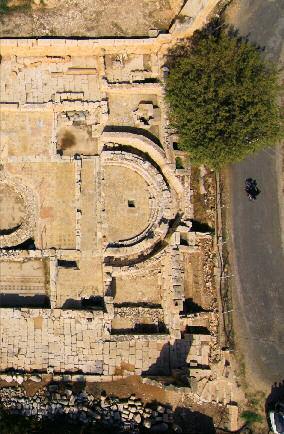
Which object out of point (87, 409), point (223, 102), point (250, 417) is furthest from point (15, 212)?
point (250, 417)

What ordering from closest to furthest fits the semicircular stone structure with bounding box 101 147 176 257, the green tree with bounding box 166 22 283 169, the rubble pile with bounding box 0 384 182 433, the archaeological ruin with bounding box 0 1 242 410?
the green tree with bounding box 166 22 283 169 < the rubble pile with bounding box 0 384 182 433 < the archaeological ruin with bounding box 0 1 242 410 < the semicircular stone structure with bounding box 101 147 176 257

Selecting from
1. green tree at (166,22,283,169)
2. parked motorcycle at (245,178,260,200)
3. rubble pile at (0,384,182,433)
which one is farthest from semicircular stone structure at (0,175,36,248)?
parked motorcycle at (245,178,260,200)

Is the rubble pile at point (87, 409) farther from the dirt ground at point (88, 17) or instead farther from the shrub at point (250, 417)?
the dirt ground at point (88, 17)

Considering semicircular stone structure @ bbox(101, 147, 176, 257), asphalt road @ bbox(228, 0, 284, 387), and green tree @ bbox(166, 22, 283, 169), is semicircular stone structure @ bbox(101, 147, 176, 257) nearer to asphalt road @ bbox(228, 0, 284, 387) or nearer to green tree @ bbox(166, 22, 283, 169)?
green tree @ bbox(166, 22, 283, 169)

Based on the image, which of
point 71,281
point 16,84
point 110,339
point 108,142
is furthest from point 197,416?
point 16,84

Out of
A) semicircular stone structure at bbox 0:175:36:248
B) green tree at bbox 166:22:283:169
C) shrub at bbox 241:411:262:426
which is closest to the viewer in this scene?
green tree at bbox 166:22:283:169

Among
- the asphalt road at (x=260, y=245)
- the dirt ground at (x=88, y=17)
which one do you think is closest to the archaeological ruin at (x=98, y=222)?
the dirt ground at (x=88, y=17)
